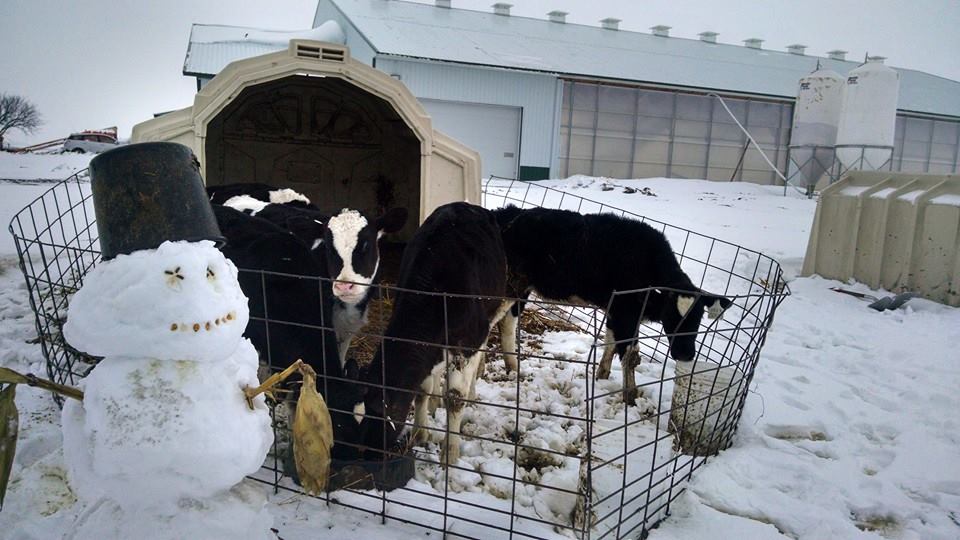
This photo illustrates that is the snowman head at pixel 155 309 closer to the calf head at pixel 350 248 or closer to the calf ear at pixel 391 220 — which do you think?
the calf head at pixel 350 248

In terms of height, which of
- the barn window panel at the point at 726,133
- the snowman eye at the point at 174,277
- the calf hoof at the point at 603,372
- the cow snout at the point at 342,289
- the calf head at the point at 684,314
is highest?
A: the barn window panel at the point at 726,133

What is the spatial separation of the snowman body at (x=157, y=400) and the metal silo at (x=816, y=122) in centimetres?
2227

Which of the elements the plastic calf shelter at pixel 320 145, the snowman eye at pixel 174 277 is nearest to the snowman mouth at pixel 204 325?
the snowman eye at pixel 174 277

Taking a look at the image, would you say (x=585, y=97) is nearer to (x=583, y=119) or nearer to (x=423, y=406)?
(x=583, y=119)

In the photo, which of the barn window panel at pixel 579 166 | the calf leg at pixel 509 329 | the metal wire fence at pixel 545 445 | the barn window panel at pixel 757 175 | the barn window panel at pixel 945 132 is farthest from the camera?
the barn window panel at pixel 945 132

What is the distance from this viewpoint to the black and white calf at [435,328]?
11.7 ft

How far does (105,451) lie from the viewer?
2025 millimetres

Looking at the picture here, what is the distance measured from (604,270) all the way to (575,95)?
16330mm

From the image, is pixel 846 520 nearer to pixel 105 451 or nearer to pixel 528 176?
pixel 105 451

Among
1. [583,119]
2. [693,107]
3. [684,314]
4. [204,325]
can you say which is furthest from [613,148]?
[204,325]

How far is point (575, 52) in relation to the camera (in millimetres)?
23172

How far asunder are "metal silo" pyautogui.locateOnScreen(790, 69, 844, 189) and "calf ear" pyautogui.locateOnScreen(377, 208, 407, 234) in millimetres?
18857

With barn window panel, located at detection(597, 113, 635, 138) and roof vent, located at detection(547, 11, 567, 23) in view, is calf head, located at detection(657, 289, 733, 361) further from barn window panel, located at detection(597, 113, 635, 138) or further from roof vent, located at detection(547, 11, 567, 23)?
roof vent, located at detection(547, 11, 567, 23)

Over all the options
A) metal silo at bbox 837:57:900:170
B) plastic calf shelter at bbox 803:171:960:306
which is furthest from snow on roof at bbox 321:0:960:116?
plastic calf shelter at bbox 803:171:960:306
